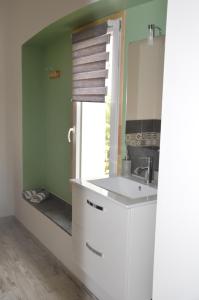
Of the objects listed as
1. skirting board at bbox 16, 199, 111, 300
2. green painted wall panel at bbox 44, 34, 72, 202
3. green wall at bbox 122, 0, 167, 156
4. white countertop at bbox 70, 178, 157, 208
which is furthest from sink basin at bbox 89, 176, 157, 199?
green painted wall panel at bbox 44, 34, 72, 202

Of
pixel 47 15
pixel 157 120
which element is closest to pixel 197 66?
pixel 157 120

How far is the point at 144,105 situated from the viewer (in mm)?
2338

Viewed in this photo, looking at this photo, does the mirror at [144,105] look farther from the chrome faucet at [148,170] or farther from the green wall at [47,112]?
the green wall at [47,112]

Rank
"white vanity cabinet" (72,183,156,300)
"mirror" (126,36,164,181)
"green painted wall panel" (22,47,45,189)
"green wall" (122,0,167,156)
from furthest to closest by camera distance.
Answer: "green painted wall panel" (22,47,45,189) → "mirror" (126,36,164,181) → "green wall" (122,0,167,156) → "white vanity cabinet" (72,183,156,300)

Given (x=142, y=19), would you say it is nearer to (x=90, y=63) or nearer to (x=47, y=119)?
(x=90, y=63)

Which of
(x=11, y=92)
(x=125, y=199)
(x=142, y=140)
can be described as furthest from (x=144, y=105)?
(x=11, y=92)

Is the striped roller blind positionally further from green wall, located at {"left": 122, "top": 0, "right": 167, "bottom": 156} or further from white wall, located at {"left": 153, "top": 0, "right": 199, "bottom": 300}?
white wall, located at {"left": 153, "top": 0, "right": 199, "bottom": 300}

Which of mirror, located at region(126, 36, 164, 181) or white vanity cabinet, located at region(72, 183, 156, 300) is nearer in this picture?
white vanity cabinet, located at region(72, 183, 156, 300)

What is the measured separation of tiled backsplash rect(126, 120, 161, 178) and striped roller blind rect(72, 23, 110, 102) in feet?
1.22

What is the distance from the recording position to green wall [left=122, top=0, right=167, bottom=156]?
211 cm

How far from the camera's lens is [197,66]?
3.67 feet

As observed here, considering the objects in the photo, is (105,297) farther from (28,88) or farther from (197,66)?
(28,88)

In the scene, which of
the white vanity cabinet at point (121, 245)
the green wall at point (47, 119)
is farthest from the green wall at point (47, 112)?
the white vanity cabinet at point (121, 245)

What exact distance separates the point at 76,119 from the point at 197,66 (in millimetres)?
2036
